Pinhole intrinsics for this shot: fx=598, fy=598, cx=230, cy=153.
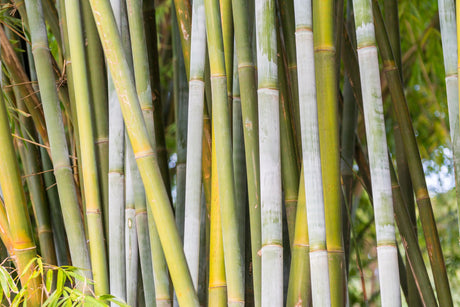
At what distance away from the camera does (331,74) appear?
89 centimetres

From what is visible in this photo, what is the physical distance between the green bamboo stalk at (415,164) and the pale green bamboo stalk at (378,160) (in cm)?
38

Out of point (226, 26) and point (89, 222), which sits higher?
point (226, 26)

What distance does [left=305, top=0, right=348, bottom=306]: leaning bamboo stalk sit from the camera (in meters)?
0.86

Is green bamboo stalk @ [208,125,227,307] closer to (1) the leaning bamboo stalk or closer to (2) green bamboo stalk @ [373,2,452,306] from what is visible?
(1) the leaning bamboo stalk

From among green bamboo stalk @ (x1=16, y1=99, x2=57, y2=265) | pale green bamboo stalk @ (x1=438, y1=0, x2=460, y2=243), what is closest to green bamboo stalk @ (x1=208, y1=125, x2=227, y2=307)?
pale green bamboo stalk @ (x1=438, y1=0, x2=460, y2=243)

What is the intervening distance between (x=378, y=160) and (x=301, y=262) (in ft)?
0.64

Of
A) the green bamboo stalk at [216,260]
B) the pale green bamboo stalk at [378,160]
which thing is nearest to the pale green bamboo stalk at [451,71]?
the pale green bamboo stalk at [378,160]

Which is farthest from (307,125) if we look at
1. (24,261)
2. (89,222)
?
(24,261)

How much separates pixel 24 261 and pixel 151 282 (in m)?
0.22

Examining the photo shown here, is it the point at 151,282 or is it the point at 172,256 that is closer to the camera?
the point at 172,256

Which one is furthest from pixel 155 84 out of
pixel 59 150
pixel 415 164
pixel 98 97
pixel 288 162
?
pixel 415 164

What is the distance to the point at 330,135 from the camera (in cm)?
87

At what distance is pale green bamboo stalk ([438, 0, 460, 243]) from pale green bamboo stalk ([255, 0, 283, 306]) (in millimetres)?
263

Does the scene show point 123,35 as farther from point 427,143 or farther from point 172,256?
point 427,143
